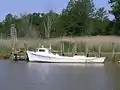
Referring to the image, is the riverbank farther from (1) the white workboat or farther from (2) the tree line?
(2) the tree line

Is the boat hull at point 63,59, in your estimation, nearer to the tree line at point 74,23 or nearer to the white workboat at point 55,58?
the white workboat at point 55,58

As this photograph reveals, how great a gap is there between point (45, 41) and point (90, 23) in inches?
874

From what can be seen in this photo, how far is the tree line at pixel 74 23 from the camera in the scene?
89.4 meters

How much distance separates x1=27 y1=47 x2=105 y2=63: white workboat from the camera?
6981cm

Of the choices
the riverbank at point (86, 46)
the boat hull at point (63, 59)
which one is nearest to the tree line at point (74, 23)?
the riverbank at point (86, 46)

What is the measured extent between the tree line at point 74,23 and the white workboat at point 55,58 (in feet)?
51.4

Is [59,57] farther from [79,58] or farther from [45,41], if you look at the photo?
[45,41]

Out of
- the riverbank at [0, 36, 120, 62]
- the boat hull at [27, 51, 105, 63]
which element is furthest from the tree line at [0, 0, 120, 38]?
the boat hull at [27, 51, 105, 63]

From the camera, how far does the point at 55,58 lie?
234 ft

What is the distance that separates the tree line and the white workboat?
1568 cm

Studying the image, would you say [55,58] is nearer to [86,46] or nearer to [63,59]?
[63,59]

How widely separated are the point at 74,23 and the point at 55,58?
31753mm

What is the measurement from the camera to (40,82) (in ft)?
126

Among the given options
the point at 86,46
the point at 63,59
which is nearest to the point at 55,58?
the point at 63,59
